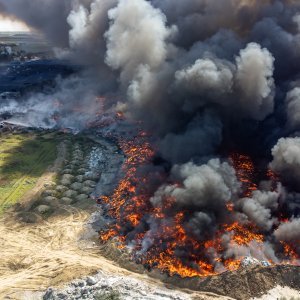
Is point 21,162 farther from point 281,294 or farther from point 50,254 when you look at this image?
point 281,294

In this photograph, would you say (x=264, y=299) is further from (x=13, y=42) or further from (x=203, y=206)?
(x=13, y=42)

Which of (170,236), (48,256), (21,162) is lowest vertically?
(48,256)

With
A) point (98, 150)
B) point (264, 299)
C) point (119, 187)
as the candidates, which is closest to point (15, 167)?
point (98, 150)

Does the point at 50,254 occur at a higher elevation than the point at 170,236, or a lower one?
lower

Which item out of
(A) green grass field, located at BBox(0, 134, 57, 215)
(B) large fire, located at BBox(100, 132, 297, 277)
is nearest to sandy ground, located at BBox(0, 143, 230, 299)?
(B) large fire, located at BBox(100, 132, 297, 277)

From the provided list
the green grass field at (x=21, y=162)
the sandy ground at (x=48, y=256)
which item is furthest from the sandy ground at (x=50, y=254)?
the green grass field at (x=21, y=162)

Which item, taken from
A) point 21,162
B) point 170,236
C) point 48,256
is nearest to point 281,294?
point 170,236
